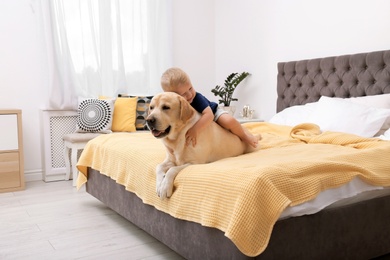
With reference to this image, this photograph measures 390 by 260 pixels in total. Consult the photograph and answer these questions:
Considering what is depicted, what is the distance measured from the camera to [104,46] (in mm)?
4246

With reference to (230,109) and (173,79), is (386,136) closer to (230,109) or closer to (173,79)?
(173,79)

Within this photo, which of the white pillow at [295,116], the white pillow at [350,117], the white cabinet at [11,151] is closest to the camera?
the white pillow at [350,117]

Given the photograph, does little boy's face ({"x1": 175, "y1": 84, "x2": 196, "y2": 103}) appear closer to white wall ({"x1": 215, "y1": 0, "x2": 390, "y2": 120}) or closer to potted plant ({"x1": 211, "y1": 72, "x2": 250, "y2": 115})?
white wall ({"x1": 215, "y1": 0, "x2": 390, "y2": 120})

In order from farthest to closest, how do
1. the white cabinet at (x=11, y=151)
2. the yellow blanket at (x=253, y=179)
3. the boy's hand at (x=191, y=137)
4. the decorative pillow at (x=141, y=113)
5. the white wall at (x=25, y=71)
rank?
the decorative pillow at (x=141, y=113)
the white wall at (x=25, y=71)
the white cabinet at (x=11, y=151)
the boy's hand at (x=191, y=137)
the yellow blanket at (x=253, y=179)

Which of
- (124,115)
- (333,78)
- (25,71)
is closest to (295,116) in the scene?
(333,78)

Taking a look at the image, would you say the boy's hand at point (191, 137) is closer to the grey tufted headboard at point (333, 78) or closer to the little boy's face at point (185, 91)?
the little boy's face at point (185, 91)

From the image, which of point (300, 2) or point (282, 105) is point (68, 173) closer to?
point (282, 105)

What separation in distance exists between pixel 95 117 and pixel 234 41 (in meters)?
1.88

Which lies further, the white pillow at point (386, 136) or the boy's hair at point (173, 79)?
the white pillow at point (386, 136)

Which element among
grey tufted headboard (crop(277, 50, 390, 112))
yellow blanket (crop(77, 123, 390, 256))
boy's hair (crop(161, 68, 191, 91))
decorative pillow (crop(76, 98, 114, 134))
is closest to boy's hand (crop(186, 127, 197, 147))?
yellow blanket (crop(77, 123, 390, 256))

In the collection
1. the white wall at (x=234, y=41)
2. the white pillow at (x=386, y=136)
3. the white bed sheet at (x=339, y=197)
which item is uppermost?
the white wall at (x=234, y=41)

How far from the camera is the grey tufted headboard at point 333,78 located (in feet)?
9.74

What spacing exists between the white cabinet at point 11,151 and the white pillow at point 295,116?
223cm

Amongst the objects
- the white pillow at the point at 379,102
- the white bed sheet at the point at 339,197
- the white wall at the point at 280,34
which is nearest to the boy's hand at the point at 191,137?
the white bed sheet at the point at 339,197
